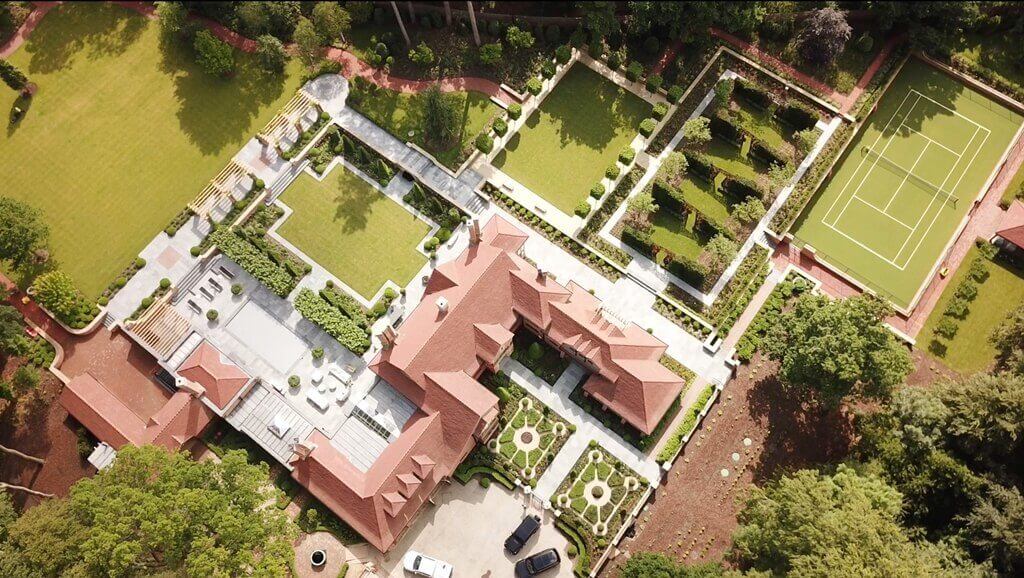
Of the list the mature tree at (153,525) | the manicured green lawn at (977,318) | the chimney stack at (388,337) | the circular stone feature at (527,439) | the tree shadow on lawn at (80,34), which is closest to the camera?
the mature tree at (153,525)

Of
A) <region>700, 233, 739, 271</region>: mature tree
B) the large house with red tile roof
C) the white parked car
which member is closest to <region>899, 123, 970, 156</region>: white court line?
<region>700, 233, 739, 271</region>: mature tree

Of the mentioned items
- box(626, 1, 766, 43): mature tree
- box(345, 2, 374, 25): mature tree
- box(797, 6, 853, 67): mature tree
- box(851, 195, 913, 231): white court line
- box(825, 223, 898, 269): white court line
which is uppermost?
box(797, 6, 853, 67): mature tree

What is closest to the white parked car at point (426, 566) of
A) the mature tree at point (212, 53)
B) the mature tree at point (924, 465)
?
the mature tree at point (924, 465)

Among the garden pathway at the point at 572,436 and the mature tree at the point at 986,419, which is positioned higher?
the mature tree at the point at 986,419

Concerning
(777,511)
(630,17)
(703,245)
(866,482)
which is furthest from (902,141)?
(777,511)

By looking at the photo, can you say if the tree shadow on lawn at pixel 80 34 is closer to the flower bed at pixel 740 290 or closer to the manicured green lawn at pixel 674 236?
the manicured green lawn at pixel 674 236

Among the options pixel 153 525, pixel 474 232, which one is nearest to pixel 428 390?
pixel 474 232

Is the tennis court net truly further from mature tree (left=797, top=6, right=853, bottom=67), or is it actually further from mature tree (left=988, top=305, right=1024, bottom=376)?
mature tree (left=988, top=305, right=1024, bottom=376)
